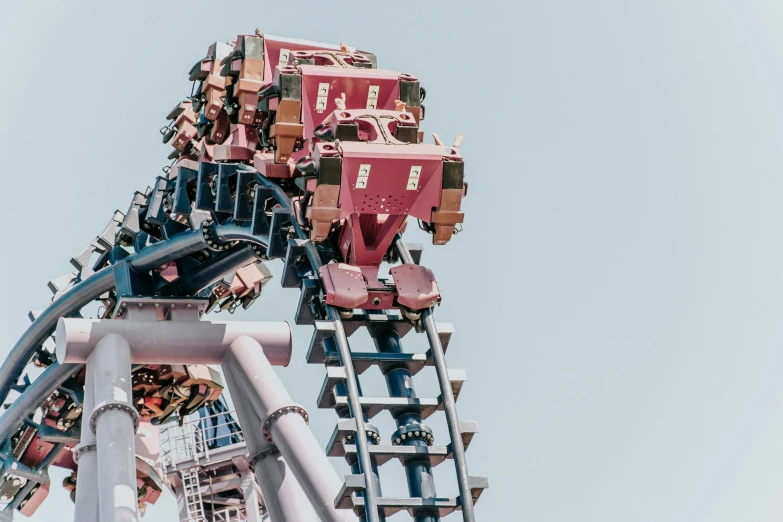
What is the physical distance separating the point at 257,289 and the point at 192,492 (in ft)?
15.6

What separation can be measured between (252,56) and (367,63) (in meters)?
1.31

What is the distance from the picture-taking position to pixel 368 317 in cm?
1349

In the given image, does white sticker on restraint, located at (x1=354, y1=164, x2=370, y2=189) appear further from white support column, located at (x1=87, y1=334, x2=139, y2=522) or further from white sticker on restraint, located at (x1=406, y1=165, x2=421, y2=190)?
white support column, located at (x1=87, y1=334, x2=139, y2=522)

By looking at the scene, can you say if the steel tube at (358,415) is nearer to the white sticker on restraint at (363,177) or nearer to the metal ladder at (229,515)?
the white sticker on restraint at (363,177)

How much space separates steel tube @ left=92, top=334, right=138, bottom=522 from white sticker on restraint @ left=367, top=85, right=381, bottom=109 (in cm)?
373

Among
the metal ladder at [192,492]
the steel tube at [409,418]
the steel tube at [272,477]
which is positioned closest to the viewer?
the steel tube at [409,418]

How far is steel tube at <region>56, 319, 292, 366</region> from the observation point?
615 inches

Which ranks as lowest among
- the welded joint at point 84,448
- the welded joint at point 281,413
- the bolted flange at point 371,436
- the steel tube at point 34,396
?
the bolted flange at point 371,436

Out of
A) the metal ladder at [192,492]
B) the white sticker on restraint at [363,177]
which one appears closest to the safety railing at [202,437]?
the metal ladder at [192,492]

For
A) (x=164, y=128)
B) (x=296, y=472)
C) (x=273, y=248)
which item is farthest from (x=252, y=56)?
(x=296, y=472)

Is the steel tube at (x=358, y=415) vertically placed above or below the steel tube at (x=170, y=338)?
below

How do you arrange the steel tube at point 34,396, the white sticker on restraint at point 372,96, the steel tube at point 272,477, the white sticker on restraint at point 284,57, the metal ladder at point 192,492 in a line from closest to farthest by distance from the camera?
the steel tube at point 272,477 → the white sticker on restraint at point 372,96 → the white sticker on restraint at point 284,57 → the steel tube at point 34,396 → the metal ladder at point 192,492

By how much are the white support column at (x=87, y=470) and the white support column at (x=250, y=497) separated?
25.2 feet

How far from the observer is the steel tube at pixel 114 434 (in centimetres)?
1363
